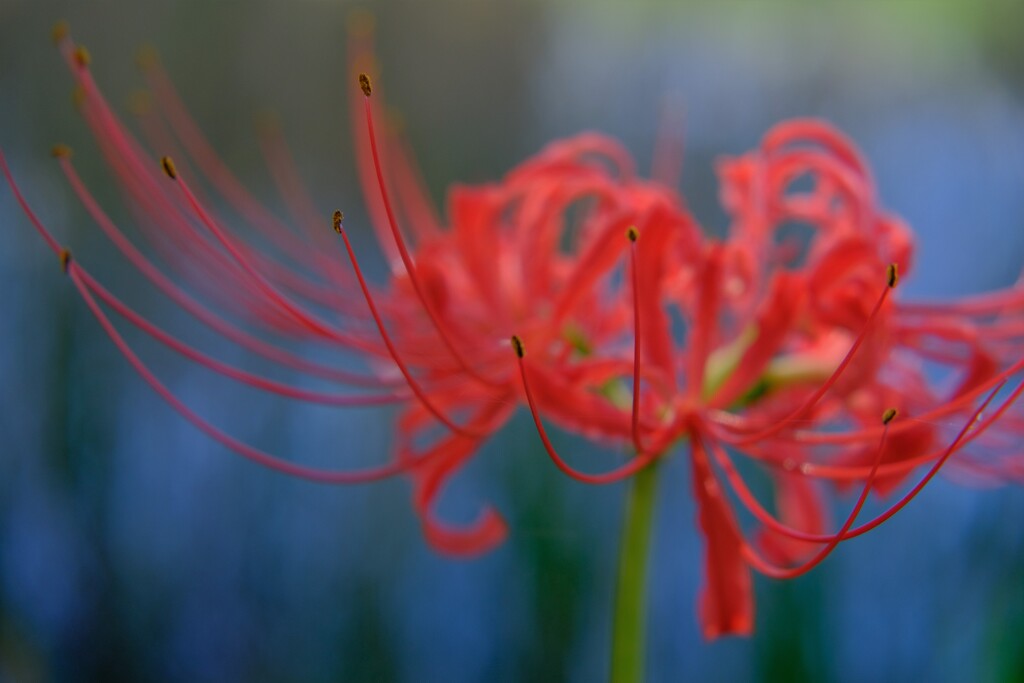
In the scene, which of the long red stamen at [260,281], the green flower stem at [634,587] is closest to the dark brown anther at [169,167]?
the long red stamen at [260,281]

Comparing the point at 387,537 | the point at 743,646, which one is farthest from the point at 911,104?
the point at 387,537

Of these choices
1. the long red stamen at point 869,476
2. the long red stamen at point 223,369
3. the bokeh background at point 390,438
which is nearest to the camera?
the long red stamen at point 869,476

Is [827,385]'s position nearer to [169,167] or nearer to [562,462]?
[562,462]

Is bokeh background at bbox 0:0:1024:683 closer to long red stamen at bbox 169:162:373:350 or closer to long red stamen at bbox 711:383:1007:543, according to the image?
long red stamen at bbox 711:383:1007:543

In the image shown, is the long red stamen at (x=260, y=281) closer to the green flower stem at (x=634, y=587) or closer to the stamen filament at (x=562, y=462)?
the stamen filament at (x=562, y=462)

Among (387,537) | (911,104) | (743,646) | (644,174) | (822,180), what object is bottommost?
(743,646)

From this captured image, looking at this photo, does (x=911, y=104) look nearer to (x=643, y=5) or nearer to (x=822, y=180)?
(x=643, y=5)

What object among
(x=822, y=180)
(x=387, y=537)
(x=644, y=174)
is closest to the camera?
(x=822, y=180)
